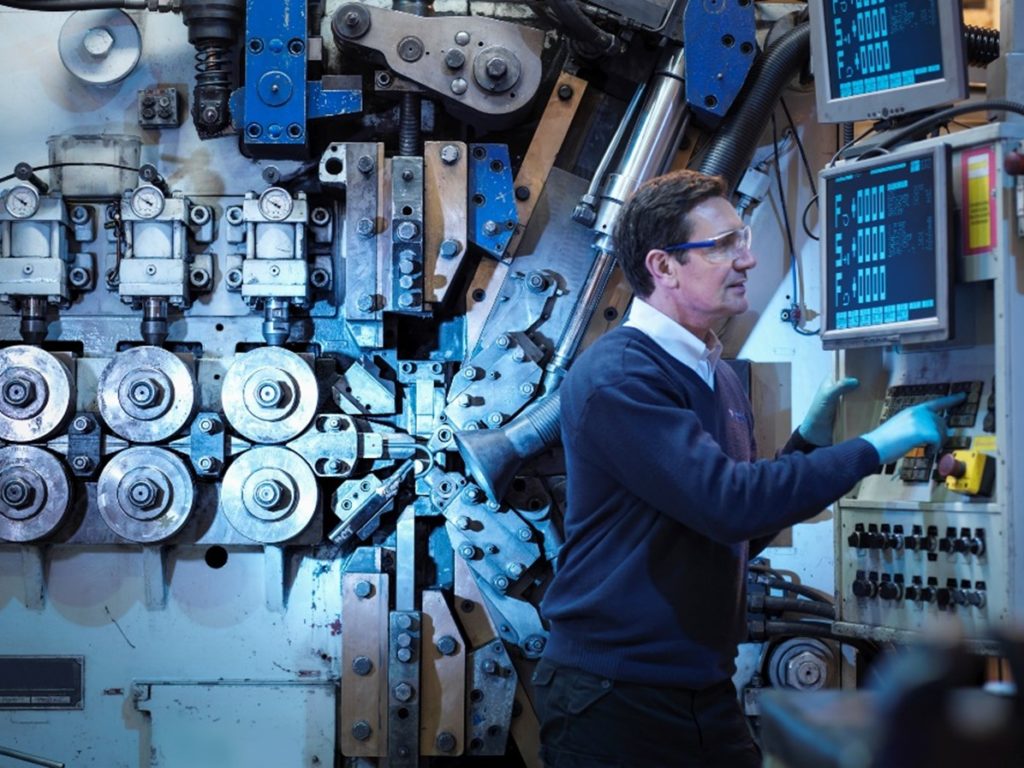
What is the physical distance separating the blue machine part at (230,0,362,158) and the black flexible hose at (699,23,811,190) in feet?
3.63

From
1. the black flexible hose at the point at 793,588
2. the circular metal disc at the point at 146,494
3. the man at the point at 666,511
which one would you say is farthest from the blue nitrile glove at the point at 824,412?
the circular metal disc at the point at 146,494

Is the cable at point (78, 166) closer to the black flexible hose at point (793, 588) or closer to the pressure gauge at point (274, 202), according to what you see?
the pressure gauge at point (274, 202)

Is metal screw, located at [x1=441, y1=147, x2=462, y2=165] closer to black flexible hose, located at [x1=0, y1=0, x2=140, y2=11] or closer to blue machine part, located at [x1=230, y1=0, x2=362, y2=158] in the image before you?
blue machine part, located at [x1=230, y1=0, x2=362, y2=158]

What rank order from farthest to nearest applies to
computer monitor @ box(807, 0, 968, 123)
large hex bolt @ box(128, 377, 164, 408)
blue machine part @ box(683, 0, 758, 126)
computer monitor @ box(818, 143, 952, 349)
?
large hex bolt @ box(128, 377, 164, 408)
blue machine part @ box(683, 0, 758, 126)
computer monitor @ box(807, 0, 968, 123)
computer monitor @ box(818, 143, 952, 349)

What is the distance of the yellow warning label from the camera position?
252 cm

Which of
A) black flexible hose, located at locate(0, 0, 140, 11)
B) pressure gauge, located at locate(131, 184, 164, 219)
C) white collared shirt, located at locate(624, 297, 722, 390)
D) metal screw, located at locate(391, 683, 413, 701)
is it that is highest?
black flexible hose, located at locate(0, 0, 140, 11)

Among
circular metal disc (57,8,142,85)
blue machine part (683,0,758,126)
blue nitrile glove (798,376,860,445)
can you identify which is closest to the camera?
blue nitrile glove (798,376,860,445)

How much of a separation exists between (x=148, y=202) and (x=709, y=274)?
2215mm

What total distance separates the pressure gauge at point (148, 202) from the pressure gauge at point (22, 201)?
31 cm

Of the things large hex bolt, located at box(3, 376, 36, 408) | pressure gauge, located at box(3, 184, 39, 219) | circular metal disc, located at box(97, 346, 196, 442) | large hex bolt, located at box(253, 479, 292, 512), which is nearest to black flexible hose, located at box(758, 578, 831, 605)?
large hex bolt, located at box(253, 479, 292, 512)

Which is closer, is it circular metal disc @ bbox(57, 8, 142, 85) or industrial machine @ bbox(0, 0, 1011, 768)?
industrial machine @ bbox(0, 0, 1011, 768)

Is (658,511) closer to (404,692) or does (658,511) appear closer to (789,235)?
(404,692)

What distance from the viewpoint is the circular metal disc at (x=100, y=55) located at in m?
4.12

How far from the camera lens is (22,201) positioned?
13.3 ft
